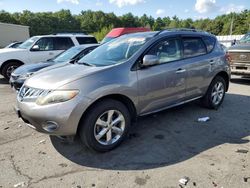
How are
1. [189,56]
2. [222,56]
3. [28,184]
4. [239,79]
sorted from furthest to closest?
[239,79]
[222,56]
[189,56]
[28,184]

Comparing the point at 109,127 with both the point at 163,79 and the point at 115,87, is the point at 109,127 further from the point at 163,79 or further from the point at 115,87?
the point at 163,79

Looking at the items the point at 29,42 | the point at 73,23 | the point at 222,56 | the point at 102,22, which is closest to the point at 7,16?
the point at 73,23

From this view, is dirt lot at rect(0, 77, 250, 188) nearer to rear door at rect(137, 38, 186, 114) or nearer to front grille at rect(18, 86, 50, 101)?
rear door at rect(137, 38, 186, 114)

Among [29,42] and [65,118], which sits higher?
[29,42]

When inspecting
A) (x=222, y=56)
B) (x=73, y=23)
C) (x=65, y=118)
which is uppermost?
(x=73, y=23)

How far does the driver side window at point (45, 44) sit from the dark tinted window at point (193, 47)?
6903 mm

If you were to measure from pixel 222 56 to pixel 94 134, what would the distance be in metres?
3.72

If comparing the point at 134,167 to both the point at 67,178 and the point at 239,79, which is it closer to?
the point at 67,178

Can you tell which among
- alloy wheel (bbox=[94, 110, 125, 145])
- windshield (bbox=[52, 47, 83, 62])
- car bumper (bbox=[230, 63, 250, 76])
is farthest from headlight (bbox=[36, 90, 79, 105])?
car bumper (bbox=[230, 63, 250, 76])

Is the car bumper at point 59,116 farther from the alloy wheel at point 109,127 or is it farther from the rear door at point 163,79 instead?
the rear door at point 163,79

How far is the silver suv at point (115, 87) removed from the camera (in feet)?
11.8

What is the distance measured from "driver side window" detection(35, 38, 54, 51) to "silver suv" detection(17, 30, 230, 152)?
20.3 feet

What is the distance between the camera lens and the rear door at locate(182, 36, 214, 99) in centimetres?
516

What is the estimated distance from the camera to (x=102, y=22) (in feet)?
340
